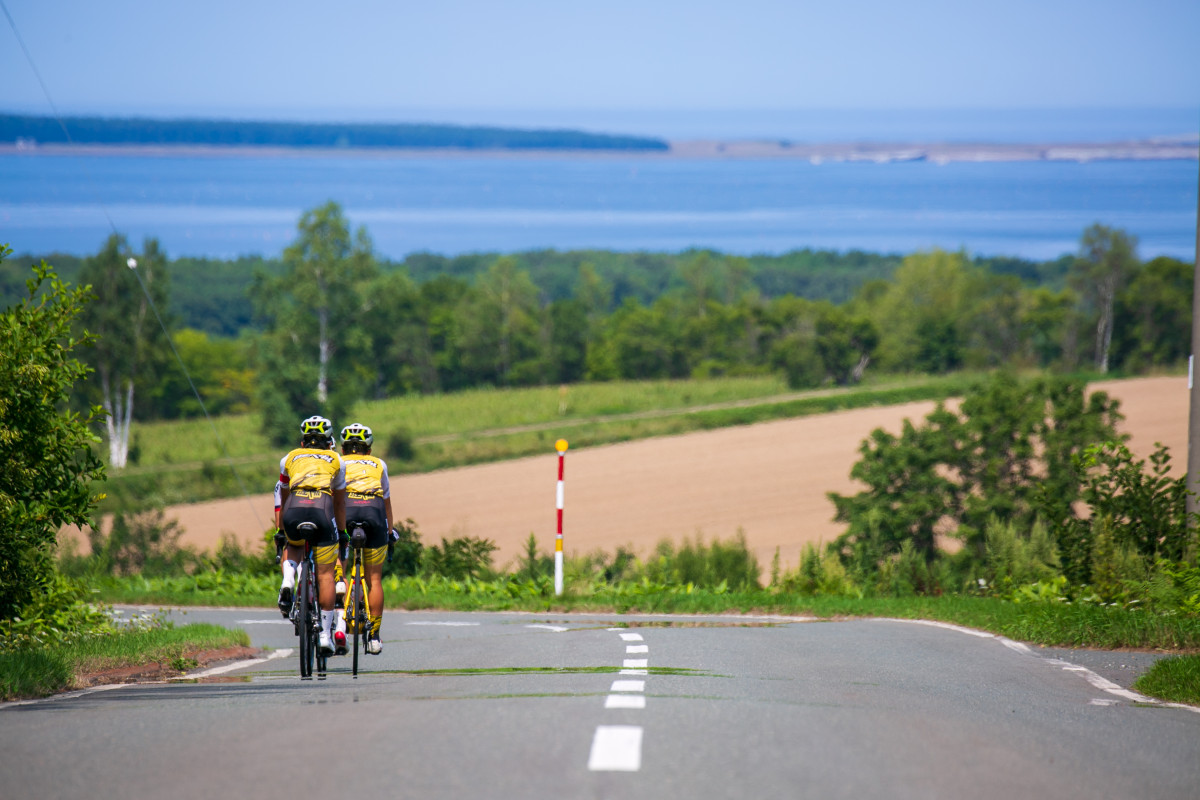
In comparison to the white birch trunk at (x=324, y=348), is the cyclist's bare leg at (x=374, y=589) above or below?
below

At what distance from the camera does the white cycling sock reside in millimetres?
8664

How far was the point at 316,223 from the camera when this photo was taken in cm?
7281

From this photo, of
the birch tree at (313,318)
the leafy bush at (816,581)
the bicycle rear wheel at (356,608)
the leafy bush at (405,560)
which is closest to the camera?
the bicycle rear wheel at (356,608)

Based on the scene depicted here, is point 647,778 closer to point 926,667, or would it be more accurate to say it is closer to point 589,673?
point 589,673

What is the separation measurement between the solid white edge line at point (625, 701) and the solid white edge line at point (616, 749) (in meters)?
0.61

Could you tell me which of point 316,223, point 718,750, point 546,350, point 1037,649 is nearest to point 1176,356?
point 546,350

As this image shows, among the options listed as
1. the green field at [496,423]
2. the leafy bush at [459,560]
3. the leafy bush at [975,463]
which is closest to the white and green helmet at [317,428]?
the leafy bush at [459,560]

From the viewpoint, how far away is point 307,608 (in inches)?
342

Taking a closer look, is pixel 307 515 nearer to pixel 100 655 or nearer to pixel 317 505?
pixel 317 505

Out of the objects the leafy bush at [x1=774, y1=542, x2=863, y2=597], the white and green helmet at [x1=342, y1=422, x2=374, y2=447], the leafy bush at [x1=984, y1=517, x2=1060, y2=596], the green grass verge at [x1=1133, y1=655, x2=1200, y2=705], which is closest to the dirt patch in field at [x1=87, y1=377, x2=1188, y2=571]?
the leafy bush at [x1=984, y1=517, x2=1060, y2=596]

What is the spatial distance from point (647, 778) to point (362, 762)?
119 centimetres

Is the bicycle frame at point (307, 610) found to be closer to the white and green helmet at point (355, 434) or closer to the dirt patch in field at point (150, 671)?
the white and green helmet at point (355, 434)

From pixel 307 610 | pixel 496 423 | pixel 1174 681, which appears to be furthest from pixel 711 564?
pixel 496 423

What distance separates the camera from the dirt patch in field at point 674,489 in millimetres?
46406
